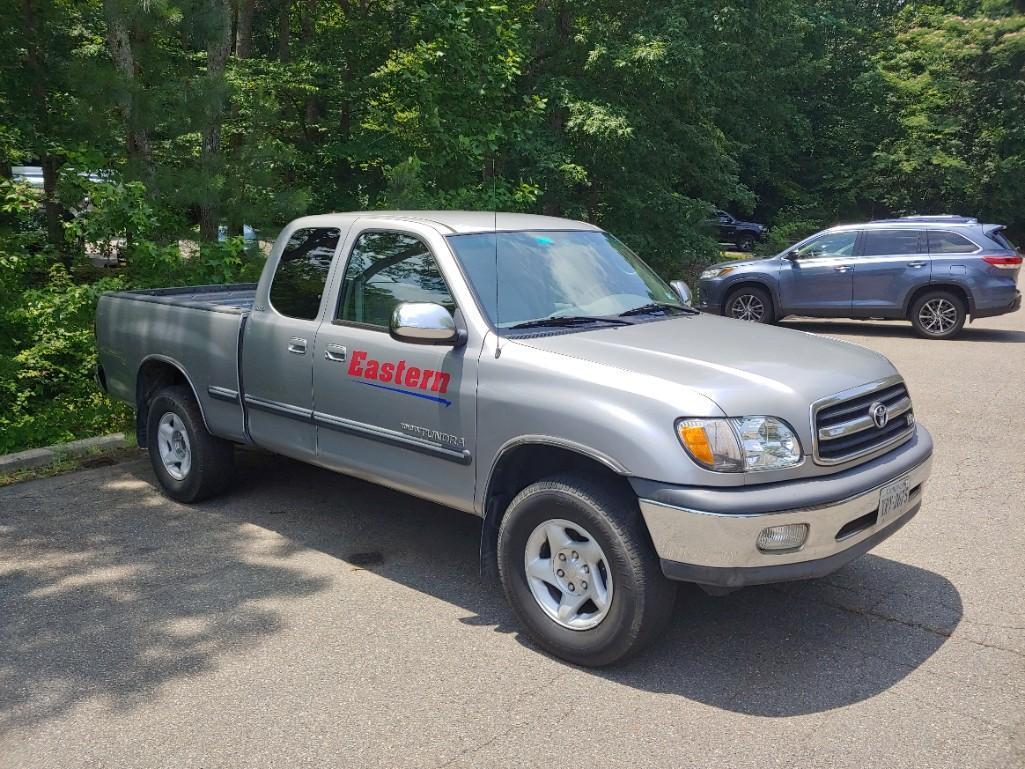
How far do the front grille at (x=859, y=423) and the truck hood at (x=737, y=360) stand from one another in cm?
6

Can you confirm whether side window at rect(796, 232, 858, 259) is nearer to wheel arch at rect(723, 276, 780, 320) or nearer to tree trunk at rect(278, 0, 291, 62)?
wheel arch at rect(723, 276, 780, 320)

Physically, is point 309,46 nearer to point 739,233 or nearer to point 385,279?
point 385,279

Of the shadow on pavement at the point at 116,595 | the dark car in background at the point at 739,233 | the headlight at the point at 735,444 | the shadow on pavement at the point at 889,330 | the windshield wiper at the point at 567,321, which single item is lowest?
the shadow on pavement at the point at 116,595

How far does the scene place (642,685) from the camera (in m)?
4.03

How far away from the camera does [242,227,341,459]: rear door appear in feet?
17.9

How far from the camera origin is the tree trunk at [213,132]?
981 centimetres

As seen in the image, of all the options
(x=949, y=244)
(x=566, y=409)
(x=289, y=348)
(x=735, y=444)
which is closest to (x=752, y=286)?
(x=949, y=244)

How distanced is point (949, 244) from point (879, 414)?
11.2 m

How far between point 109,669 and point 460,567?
1883 millimetres

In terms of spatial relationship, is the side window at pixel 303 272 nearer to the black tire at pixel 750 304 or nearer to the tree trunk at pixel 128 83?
the tree trunk at pixel 128 83

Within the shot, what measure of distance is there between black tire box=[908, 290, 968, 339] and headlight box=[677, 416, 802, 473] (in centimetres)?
1158

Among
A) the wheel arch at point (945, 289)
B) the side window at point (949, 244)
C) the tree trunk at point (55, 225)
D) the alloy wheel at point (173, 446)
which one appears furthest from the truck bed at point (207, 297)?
the side window at point (949, 244)

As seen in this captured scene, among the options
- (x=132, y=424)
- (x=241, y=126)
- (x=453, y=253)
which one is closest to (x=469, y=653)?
(x=453, y=253)

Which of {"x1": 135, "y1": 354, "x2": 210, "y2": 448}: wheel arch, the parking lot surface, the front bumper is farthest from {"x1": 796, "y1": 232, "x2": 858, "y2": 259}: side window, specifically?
the front bumper
